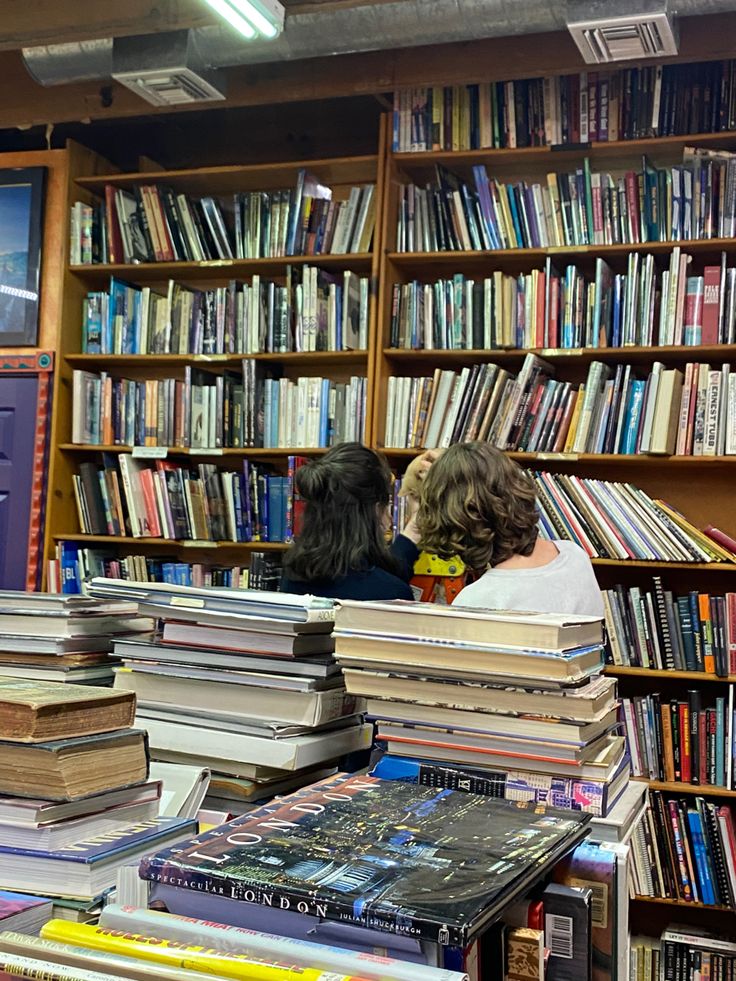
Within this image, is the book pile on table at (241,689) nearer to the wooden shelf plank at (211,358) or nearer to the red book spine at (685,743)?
the red book spine at (685,743)

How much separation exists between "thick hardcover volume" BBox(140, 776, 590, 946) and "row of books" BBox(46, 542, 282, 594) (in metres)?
2.97

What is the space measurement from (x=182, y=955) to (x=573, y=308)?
9.96 feet

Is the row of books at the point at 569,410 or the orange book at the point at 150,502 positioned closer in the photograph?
the row of books at the point at 569,410

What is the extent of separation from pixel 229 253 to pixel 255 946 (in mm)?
3520

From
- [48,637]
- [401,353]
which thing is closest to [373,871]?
[48,637]

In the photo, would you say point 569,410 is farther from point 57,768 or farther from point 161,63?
point 57,768

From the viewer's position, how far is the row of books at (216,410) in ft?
12.3

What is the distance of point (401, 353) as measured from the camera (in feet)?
11.9

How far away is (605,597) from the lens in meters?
3.28

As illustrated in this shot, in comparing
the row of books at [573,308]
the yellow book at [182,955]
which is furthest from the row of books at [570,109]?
the yellow book at [182,955]

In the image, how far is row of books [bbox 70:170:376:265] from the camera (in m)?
3.82

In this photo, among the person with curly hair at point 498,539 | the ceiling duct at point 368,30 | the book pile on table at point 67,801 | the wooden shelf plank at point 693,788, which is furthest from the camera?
the wooden shelf plank at point 693,788

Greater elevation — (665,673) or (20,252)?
(20,252)

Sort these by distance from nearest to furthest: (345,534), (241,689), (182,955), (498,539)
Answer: (182,955)
(241,689)
(498,539)
(345,534)
